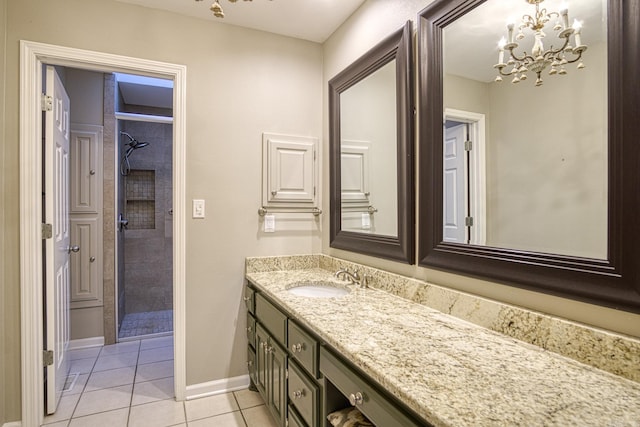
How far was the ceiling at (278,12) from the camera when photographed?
2.02 m

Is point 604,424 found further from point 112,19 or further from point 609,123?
point 112,19

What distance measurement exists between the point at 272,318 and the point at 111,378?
5.13 ft

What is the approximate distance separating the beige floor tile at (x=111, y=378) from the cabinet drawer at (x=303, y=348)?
1.63 metres

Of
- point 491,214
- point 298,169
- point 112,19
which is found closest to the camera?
point 491,214

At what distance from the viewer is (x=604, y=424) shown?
0.65 m

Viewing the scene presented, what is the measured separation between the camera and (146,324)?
3.55 metres

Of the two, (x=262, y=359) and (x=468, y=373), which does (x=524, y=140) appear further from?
(x=262, y=359)

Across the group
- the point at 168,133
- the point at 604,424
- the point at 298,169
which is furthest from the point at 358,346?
the point at 168,133

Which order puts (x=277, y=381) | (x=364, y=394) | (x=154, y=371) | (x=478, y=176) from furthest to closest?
1. (x=154, y=371)
2. (x=277, y=381)
3. (x=478, y=176)
4. (x=364, y=394)

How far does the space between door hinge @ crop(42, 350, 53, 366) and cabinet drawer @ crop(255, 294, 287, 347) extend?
121 cm

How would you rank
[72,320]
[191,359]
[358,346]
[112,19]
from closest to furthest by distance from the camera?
[358,346], [112,19], [191,359], [72,320]

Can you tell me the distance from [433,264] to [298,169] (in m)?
1.26

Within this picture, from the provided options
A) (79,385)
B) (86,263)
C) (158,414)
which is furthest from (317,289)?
(86,263)

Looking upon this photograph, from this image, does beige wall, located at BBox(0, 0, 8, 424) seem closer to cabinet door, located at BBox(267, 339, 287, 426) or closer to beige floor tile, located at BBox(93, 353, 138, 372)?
beige floor tile, located at BBox(93, 353, 138, 372)
